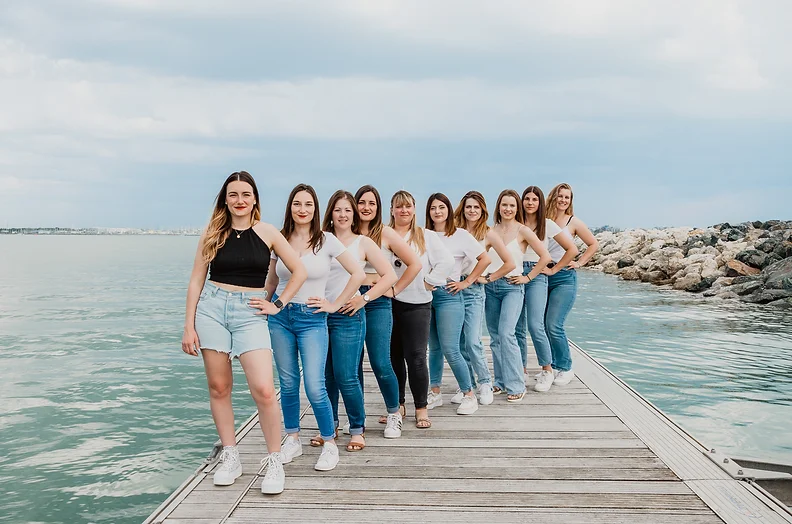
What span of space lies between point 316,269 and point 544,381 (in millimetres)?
3046

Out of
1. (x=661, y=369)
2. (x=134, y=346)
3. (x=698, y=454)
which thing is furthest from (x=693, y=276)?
(x=698, y=454)

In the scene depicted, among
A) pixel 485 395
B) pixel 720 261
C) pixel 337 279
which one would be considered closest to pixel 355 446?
pixel 337 279

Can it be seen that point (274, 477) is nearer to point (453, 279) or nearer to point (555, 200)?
point (453, 279)

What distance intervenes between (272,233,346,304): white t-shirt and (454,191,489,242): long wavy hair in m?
1.70

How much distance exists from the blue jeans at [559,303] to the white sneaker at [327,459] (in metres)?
2.80

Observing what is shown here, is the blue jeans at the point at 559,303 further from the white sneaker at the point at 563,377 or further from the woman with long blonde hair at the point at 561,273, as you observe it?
the white sneaker at the point at 563,377

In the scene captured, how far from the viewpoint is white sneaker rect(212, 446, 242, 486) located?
3650mm

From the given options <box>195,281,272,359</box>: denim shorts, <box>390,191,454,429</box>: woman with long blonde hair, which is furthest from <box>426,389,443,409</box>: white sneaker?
<box>195,281,272,359</box>: denim shorts

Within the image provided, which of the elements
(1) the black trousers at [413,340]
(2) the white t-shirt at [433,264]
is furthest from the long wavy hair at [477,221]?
(1) the black trousers at [413,340]

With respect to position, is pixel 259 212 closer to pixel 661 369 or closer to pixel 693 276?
pixel 661 369

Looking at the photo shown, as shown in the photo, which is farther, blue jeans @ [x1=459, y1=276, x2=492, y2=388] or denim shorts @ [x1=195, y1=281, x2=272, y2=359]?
blue jeans @ [x1=459, y1=276, x2=492, y2=388]

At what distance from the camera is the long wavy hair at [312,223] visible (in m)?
3.85

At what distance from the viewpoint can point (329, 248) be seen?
12.7 feet

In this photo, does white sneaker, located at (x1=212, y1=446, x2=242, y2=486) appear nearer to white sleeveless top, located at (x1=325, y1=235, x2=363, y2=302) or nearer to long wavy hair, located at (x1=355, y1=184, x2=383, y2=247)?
white sleeveless top, located at (x1=325, y1=235, x2=363, y2=302)
